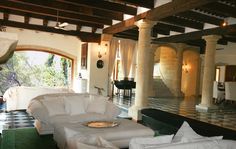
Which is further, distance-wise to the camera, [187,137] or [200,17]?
[200,17]

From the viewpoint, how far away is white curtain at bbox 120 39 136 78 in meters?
11.0

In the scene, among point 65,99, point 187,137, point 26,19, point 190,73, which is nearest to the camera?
point 187,137

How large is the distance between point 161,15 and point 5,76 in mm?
7896

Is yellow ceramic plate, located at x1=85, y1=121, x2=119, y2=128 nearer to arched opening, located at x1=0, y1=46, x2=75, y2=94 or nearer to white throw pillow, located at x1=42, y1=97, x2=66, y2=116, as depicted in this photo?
white throw pillow, located at x1=42, y1=97, x2=66, y2=116

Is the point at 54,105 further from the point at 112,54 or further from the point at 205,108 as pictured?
the point at 112,54

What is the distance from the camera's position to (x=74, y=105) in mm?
4871

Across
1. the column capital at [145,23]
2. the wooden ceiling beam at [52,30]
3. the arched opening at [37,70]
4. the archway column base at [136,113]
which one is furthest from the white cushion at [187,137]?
the arched opening at [37,70]

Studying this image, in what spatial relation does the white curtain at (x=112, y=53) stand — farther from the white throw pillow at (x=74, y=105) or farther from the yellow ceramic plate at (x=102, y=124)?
the yellow ceramic plate at (x=102, y=124)

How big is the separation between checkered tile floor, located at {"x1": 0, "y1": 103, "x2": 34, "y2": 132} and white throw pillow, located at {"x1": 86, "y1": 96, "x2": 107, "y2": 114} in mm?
1465

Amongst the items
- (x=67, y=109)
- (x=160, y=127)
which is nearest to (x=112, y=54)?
(x=67, y=109)

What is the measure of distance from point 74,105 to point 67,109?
166mm

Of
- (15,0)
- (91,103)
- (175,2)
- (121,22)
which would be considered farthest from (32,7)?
(175,2)

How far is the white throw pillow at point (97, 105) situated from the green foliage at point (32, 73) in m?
6.24

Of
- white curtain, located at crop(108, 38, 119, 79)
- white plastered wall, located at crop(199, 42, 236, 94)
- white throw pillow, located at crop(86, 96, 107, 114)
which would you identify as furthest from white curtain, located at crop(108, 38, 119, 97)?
white plastered wall, located at crop(199, 42, 236, 94)
